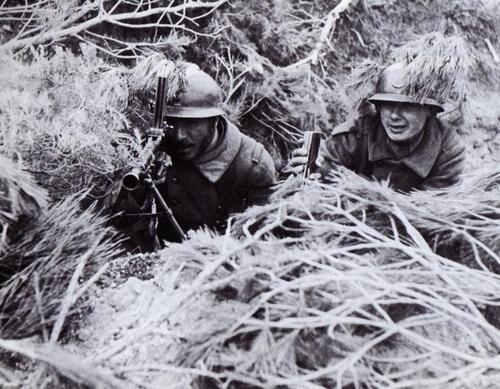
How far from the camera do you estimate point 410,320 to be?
169cm

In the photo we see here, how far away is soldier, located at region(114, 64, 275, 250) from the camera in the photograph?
2.76 m

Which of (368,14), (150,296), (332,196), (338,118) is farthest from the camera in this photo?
(368,14)

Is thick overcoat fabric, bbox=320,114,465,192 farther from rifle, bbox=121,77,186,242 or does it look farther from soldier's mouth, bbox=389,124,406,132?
rifle, bbox=121,77,186,242

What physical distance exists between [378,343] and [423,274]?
283mm

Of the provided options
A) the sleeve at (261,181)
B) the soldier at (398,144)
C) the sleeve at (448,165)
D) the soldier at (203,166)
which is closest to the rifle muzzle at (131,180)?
the soldier at (203,166)

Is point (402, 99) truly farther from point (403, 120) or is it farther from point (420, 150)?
point (420, 150)

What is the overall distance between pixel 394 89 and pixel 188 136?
1.21m

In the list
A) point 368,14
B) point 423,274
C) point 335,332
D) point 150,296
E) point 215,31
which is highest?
point 368,14

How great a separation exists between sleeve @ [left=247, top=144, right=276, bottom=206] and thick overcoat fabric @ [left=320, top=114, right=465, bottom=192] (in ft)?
1.27

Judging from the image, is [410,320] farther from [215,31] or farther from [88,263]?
[215,31]

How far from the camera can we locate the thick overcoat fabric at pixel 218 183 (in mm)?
2922

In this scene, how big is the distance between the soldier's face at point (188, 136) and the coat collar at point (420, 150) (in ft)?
3.31

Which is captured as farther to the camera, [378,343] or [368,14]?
[368,14]

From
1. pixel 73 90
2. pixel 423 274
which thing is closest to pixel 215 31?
pixel 73 90
